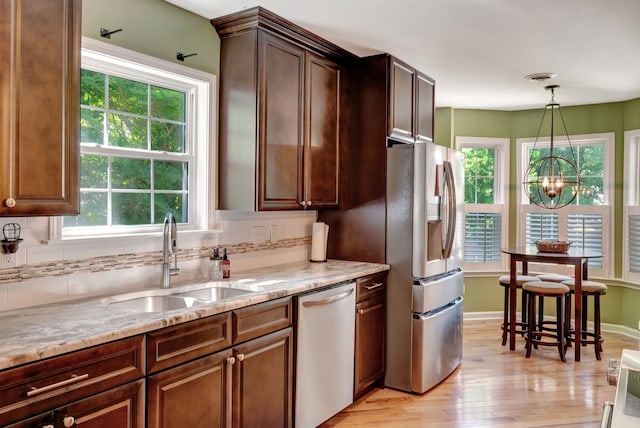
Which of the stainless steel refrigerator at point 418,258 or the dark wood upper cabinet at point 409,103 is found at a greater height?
the dark wood upper cabinet at point 409,103

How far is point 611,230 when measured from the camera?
5238 millimetres

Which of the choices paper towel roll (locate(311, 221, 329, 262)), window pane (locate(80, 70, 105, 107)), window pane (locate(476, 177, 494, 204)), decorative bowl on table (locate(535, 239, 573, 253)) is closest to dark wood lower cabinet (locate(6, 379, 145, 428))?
window pane (locate(80, 70, 105, 107))

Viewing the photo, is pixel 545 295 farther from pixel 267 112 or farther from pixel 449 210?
pixel 267 112

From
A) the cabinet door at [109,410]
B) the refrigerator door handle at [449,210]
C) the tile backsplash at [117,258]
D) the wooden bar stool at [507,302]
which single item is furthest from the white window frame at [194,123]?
the wooden bar stool at [507,302]

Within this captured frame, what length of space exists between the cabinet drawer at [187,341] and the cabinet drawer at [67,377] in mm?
56

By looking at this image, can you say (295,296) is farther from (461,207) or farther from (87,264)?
(461,207)

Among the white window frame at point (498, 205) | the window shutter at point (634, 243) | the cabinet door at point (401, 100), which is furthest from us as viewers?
the white window frame at point (498, 205)

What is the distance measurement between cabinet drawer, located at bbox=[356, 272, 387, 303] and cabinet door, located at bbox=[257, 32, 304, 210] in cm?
68

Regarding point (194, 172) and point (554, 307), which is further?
point (554, 307)

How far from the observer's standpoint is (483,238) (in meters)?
5.64

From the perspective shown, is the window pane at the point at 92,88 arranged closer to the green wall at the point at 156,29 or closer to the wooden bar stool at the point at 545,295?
the green wall at the point at 156,29

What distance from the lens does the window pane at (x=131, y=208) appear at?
254 centimetres

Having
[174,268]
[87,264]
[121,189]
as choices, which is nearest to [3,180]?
[87,264]

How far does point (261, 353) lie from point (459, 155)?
237cm
